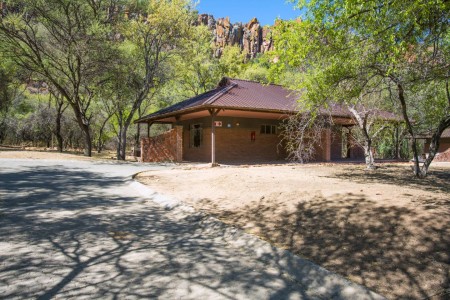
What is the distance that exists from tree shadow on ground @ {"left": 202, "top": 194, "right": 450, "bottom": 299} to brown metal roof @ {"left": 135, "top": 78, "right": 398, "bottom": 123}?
10525 millimetres

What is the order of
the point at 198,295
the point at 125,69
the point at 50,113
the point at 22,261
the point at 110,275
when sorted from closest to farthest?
the point at 198,295, the point at 110,275, the point at 22,261, the point at 125,69, the point at 50,113

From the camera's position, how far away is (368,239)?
4.30 meters

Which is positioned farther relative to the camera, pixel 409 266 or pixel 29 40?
pixel 29 40

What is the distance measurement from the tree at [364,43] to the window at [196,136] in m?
12.0

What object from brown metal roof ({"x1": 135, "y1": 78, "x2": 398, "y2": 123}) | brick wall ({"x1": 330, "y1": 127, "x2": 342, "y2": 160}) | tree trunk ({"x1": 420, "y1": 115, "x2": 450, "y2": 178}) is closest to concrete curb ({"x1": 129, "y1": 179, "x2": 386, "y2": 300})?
tree trunk ({"x1": 420, "y1": 115, "x2": 450, "y2": 178})

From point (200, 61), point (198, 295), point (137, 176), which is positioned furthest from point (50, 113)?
point (198, 295)

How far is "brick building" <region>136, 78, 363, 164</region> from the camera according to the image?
19.3 meters

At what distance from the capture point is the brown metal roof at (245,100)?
673 inches

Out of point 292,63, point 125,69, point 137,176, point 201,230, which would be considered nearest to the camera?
point 201,230

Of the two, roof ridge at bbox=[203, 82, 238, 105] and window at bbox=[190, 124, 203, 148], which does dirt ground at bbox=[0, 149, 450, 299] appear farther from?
window at bbox=[190, 124, 203, 148]

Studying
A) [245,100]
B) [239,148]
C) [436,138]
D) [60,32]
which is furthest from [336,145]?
[60,32]

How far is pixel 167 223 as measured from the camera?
5.84 m

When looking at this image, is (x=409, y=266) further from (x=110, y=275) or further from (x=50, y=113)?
(x=50, y=113)

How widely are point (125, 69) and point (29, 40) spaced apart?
597 cm
